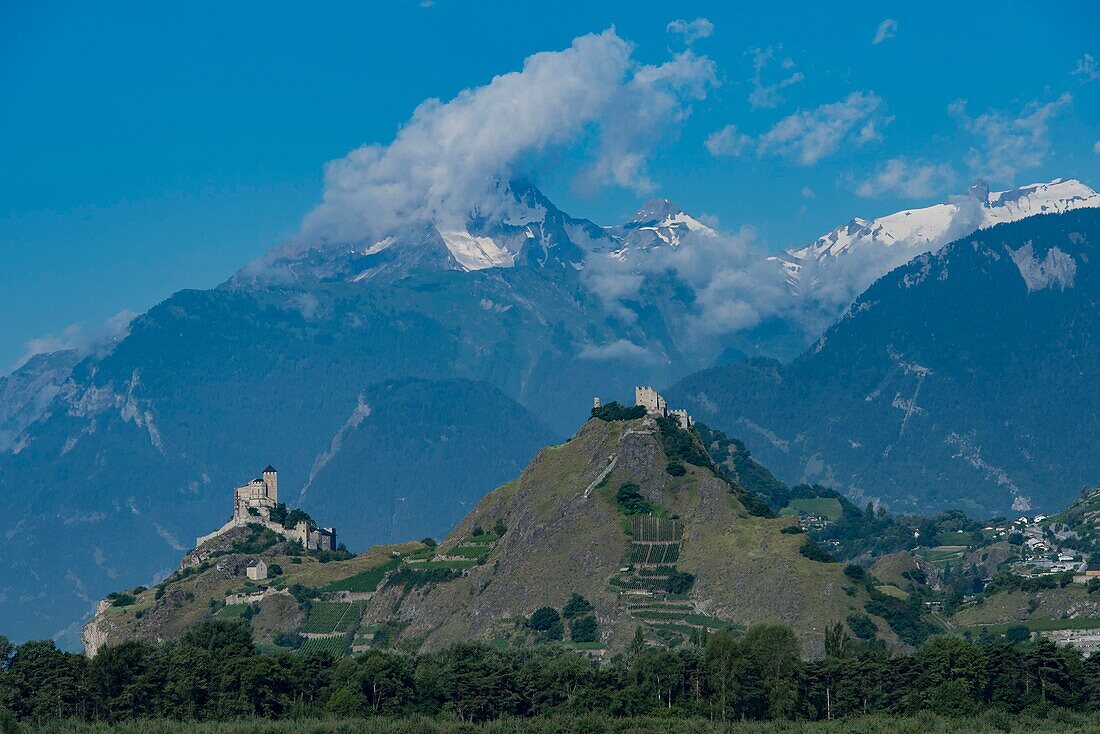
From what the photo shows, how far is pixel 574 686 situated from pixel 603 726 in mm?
17133

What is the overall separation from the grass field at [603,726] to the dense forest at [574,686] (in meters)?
4.53

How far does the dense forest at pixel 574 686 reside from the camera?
16350 cm

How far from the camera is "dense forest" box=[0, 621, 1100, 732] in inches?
6437

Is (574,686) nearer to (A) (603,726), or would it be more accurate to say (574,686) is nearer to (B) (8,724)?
(A) (603,726)

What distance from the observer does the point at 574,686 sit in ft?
561

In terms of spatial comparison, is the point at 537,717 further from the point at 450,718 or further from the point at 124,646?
the point at 124,646

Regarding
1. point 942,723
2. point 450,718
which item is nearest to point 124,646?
point 450,718

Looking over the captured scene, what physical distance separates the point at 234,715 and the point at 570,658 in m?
37.6

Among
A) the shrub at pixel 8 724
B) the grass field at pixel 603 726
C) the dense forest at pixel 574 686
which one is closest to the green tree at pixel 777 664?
the dense forest at pixel 574 686

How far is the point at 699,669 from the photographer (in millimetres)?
172250

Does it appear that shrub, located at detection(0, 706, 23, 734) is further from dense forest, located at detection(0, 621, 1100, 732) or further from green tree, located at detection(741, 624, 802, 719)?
green tree, located at detection(741, 624, 802, 719)

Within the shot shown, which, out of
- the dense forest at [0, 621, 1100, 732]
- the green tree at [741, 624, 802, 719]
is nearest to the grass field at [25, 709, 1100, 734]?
the dense forest at [0, 621, 1100, 732]

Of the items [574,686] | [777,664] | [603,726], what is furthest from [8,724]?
[777,664]

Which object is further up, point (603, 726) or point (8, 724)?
point (603, 726)
